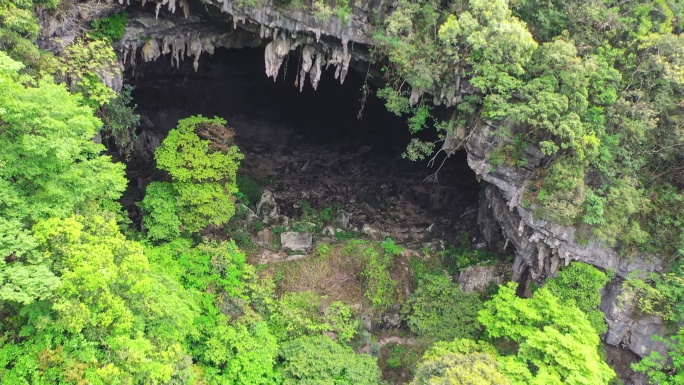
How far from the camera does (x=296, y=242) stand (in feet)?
70.2

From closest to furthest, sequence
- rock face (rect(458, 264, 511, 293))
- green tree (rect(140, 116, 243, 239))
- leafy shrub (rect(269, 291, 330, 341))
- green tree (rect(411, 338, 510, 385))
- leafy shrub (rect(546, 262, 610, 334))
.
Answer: green tree (rect(411, 338, 510, 385)), leafy shrub (rect(546, 262, 610, 334)), leafy shrub (rect(269, 291, 330, 341)), green tree (rect(140, 116, 243, 239)), rock face (rect(458, 264, 511, 293))

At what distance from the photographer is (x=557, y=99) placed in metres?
15.1

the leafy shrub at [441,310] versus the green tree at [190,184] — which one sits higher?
the green tree at [190,184]

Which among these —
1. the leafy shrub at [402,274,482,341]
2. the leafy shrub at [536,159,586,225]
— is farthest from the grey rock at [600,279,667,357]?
the leafy shrub at [402,274,482,341]

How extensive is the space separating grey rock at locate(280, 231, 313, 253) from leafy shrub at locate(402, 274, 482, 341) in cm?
545

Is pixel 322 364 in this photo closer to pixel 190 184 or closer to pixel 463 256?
pixel 190 184

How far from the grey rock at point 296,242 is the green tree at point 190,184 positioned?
3914mm

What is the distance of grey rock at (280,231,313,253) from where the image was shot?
69.6 feet

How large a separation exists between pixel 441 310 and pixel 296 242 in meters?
7.37

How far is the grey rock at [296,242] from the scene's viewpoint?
21.2 metres

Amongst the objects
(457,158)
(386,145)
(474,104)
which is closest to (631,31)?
(474,104)

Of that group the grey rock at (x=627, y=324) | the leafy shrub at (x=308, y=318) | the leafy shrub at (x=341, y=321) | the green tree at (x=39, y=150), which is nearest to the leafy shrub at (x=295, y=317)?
the leafy shrub at (x=308, y=318)

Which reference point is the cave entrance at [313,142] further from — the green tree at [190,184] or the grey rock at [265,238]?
the green tree at [190,184]

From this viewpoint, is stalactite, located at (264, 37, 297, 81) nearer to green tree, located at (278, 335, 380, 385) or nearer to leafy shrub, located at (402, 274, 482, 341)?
green tree, located at (278, 335, 380, 385)
